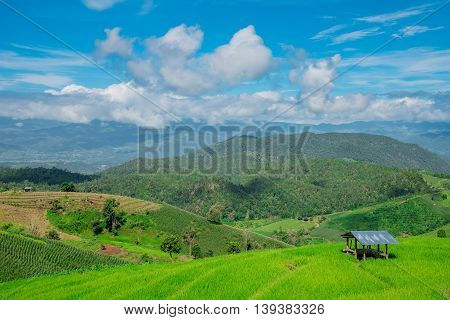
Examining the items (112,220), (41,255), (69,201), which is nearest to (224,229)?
(112,220)

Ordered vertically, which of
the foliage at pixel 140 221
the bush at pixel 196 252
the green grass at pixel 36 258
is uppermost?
the green grass at pixel 36 258

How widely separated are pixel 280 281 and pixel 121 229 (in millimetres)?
99809

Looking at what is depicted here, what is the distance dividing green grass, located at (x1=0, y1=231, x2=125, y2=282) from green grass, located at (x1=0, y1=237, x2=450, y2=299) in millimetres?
17289

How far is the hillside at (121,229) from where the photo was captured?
351 feet

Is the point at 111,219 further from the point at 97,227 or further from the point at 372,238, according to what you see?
the point at 372,238

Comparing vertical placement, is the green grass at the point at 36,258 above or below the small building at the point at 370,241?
below

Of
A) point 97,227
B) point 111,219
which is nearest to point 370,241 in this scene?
point 97,227

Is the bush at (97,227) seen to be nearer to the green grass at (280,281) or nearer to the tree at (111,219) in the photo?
the tree at (111,219)

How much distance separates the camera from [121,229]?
12012 centimetres

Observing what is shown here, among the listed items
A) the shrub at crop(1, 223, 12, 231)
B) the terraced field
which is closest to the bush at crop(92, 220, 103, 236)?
the terraced field

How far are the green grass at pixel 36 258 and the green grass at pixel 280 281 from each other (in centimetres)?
1729

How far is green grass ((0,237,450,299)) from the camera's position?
79.0 ft

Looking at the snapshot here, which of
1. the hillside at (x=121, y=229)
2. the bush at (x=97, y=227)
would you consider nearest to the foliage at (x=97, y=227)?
the bush at (x=97, y=227)
